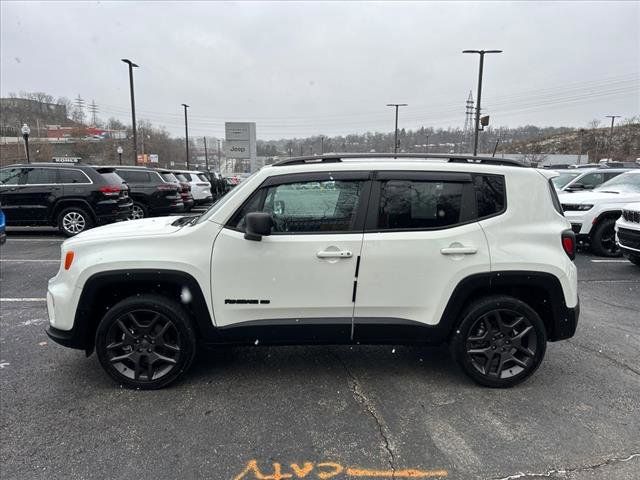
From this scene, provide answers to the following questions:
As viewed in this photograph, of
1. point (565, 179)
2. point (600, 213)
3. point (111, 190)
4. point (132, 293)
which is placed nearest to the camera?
point (132, 293)

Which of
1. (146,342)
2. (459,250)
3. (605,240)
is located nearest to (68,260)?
(146,342)

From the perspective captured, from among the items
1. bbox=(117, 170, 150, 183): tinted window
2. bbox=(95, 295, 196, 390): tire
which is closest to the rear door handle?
bbox=(95, 295, 196, 390): tire

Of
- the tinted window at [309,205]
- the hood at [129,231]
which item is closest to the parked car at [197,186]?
the hood at [129,231]

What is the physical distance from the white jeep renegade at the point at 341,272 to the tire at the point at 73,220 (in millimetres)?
8307

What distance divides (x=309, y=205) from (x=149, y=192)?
1173 cm

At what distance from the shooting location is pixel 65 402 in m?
3.23

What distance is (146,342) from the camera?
3.34 meters

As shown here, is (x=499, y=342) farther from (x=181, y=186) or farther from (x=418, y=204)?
(x=181, y=186)

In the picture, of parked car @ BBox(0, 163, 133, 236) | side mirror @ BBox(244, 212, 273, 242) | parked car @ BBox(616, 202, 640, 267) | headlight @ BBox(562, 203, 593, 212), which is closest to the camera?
side mirror @ BBox(244, 212, 273, 242)

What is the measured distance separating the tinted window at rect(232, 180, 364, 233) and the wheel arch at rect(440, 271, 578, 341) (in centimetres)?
99

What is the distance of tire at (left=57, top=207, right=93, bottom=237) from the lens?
10.7 metres

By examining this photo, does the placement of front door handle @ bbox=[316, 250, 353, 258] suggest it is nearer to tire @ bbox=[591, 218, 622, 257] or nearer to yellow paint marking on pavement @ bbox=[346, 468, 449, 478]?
yellow paint marking on pavement @ bbox=[346, 468, 449, 478]

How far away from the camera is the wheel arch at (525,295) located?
330cm

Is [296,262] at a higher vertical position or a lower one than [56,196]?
higher
